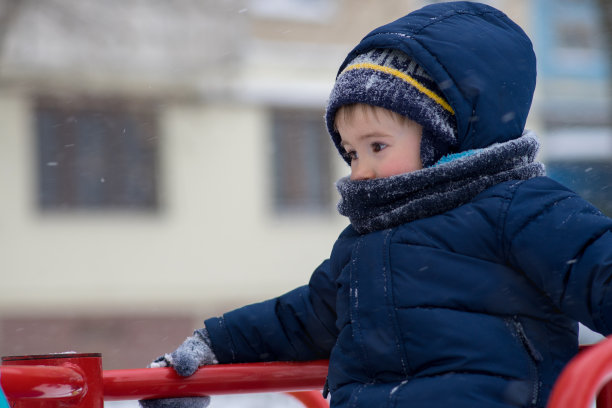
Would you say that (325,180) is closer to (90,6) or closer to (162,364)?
(90,6)

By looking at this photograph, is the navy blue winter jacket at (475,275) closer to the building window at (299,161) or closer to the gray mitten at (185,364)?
the gray mitten at (185,364)

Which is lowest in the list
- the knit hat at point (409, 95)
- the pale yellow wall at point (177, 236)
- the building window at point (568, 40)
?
the pale yellow wall at point (177, 236)

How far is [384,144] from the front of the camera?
5.42 feet

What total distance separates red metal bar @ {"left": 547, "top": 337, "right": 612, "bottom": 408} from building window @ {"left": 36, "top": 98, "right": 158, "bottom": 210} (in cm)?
969

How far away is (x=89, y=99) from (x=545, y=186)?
935 cm

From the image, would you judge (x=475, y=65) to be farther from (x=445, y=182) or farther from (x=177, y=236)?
(x=177, y=236)

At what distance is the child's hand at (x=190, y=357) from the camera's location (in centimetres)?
176

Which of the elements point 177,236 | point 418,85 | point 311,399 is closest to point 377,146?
point 418,85

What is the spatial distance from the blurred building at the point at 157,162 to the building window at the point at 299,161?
0.02m

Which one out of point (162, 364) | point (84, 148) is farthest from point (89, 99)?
point (162, 364)

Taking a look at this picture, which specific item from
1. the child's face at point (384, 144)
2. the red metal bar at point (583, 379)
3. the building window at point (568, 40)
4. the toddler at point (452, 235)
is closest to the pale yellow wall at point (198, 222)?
the building window at point (568, 40)

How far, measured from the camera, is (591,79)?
12.5 m

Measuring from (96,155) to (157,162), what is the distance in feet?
2.35

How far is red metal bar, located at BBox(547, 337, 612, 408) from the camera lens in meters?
1.12
